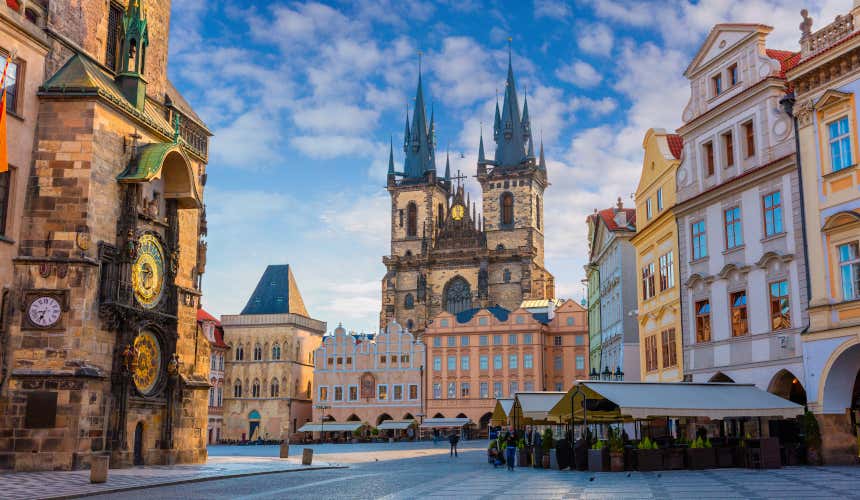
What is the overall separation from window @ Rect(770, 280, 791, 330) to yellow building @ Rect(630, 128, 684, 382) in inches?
215

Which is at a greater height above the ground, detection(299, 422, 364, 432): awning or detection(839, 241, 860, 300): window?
detection(839, 241, 860, 300): window

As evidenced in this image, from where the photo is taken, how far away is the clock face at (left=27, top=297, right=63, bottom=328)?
912 inches

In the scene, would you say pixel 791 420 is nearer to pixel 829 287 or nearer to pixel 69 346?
pixel 829 287

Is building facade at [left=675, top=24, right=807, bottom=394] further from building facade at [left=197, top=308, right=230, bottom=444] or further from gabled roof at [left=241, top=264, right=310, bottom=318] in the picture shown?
gabled roof at [left=241, top=264, right=310, bottom=318]

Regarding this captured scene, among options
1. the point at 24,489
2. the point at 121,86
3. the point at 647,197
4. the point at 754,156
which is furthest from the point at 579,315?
the point at 24,489

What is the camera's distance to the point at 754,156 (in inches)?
1117

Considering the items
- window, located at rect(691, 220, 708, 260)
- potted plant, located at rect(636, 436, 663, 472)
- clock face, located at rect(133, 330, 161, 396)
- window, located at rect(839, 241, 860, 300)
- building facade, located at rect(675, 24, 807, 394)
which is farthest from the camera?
window, located at rect(691, 220, 708, 260)

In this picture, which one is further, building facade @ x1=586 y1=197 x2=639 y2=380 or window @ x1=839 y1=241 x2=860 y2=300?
building facade @ x1=586 y1=197 x2=639 y2=380

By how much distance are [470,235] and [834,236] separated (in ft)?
290

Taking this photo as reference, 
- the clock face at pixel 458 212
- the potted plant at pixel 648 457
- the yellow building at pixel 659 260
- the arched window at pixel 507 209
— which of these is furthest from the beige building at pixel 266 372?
the potted plant at pixel 648 457

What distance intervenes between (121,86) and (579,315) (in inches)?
2682

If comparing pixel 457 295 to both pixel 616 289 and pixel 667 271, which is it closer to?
pixel 616 289

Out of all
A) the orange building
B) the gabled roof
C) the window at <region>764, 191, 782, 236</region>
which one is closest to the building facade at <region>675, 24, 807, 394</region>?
the window at <region>764, 191, 782, 236</region>

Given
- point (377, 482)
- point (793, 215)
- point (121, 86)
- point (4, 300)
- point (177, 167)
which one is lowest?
point (377, 482)
